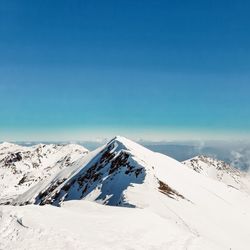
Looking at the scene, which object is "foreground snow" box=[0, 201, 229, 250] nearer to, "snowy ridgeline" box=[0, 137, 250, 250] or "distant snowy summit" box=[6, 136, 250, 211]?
"snowy ridgeline" box=[0, 137, 250, 250]

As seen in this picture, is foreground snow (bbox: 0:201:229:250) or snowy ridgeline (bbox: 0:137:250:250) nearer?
foreground snow (bbox: 0:201:229:250)

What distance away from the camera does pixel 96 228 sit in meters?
27.9

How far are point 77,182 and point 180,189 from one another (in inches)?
1207

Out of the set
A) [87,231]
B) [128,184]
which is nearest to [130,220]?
[87,231]

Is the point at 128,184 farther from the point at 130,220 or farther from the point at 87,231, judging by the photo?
the point at 87,231

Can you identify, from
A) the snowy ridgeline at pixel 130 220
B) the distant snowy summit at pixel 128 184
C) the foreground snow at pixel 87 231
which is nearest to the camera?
the foreground snow at pixel 87 231

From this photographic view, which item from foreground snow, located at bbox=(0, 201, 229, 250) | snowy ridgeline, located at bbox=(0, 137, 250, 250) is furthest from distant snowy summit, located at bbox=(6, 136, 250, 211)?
foreground snow, located at bbox=(0, 201, 229, 250)

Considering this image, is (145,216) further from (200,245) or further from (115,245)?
(115,245)

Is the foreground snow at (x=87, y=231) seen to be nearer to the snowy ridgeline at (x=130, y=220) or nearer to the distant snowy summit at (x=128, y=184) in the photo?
the snowy ridgeline at (x=130, y=220)

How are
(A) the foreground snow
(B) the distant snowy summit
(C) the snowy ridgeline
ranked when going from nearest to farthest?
(A) the foreground snow → (C) the snowy ridgeline → (B) the distant snowy summit

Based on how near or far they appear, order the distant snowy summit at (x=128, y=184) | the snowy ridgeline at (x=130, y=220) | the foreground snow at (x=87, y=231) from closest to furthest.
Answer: the foreground snow at (x=87, y=231)
the snowy ridgeline at (x=130, y=220)
the distant snowy summit at (x=128, y=184)

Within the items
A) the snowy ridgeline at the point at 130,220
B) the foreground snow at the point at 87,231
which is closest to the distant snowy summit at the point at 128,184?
the snowy ridgeline at the point at 130,220

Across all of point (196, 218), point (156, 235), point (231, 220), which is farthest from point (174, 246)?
point (231, 220)

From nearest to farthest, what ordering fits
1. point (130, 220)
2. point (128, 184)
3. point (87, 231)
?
point (87, 231) < point (130, 220) < point (128, 184)
